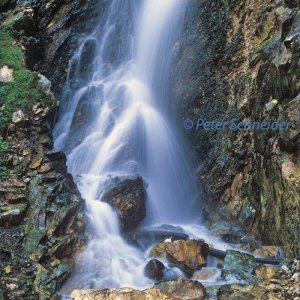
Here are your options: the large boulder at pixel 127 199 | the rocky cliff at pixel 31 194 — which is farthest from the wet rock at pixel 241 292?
the large boulder at pixel 127 199

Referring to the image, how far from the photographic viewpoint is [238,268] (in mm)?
8617

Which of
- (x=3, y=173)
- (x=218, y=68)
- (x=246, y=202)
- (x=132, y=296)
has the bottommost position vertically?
(x=132, y=296)

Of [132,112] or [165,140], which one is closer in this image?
[165,140]

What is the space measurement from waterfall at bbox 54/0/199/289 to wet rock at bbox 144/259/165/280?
1.34 ft

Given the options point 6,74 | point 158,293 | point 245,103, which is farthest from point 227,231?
point 6,74

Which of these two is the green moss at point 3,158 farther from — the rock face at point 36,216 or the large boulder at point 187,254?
the large boulder at point 187,254

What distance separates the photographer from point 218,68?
551 inches

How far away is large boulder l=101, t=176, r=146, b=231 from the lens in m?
11.5

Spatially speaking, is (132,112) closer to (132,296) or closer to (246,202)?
(246,202)

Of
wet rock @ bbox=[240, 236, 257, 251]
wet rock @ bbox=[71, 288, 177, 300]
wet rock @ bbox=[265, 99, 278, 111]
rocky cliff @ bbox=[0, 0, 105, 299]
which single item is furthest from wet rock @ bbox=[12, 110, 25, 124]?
wet rock @ bbox=[240, 236, 257, 251]

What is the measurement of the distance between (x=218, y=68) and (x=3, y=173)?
834cm

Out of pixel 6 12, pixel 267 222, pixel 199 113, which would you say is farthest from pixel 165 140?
pixel 6 12

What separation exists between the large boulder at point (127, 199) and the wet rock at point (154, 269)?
97.9 inches

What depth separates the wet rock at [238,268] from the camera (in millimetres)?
8231
